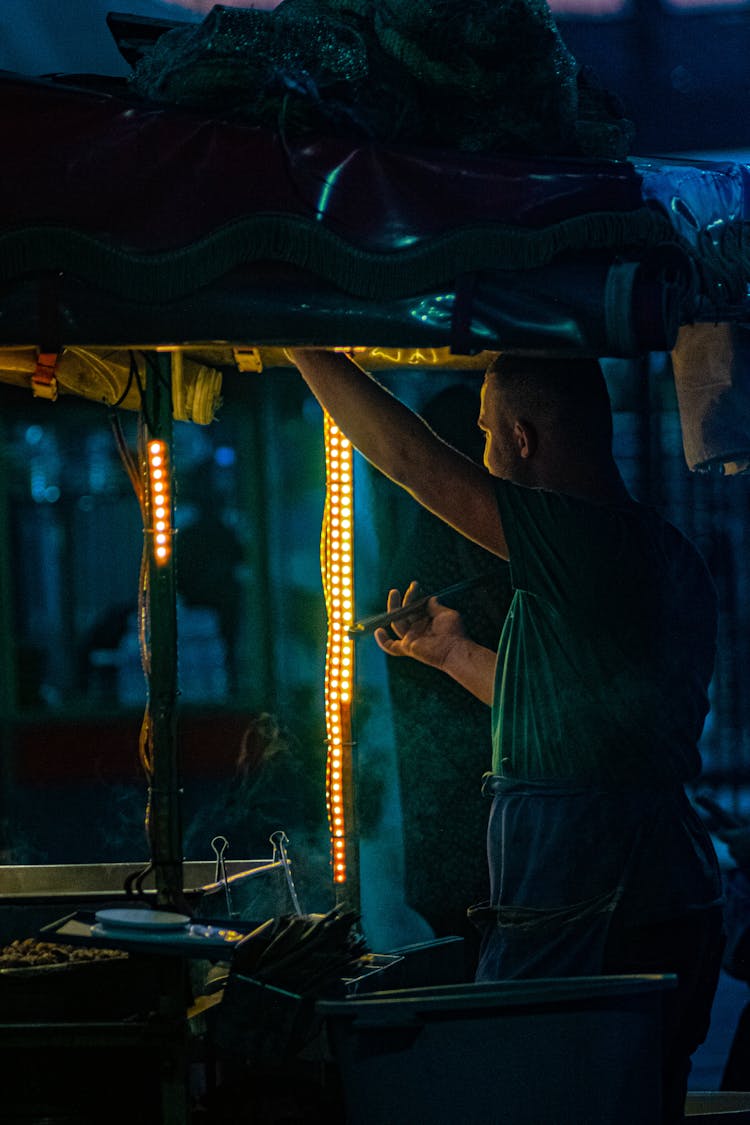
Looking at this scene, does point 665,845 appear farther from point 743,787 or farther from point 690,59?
point 690,59

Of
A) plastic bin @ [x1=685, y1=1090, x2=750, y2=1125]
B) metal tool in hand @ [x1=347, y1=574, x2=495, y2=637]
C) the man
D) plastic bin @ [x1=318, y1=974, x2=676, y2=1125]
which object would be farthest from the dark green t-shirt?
plastic bin @ [x1=685, y1=1090, x2=750, y2=1125]

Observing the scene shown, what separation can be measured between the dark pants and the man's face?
1.39m

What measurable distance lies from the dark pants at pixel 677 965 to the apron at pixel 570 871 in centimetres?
6

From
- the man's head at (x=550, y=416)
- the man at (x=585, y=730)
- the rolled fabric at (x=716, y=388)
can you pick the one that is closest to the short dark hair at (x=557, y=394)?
the man's head at (x=550, y=416)

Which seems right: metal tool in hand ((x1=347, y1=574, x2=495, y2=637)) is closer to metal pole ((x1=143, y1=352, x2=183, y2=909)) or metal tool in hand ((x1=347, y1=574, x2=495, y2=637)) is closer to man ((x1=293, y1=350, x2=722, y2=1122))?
man ((x1=293, y1=350, x2=722, y2=1122))

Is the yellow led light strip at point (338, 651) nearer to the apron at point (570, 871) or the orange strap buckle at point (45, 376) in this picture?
the orange strap buckle at point (45, 376)

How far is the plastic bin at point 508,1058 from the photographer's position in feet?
11.0

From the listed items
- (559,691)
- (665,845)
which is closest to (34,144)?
(559,691)

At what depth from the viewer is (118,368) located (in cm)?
518

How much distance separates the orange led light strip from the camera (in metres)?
4.16

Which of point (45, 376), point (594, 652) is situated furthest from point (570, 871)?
point (45, 376)

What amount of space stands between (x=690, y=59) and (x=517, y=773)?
3.54m

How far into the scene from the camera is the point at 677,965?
3994 mm

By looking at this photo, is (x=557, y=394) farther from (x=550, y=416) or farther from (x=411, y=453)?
(x=411, y=453)
